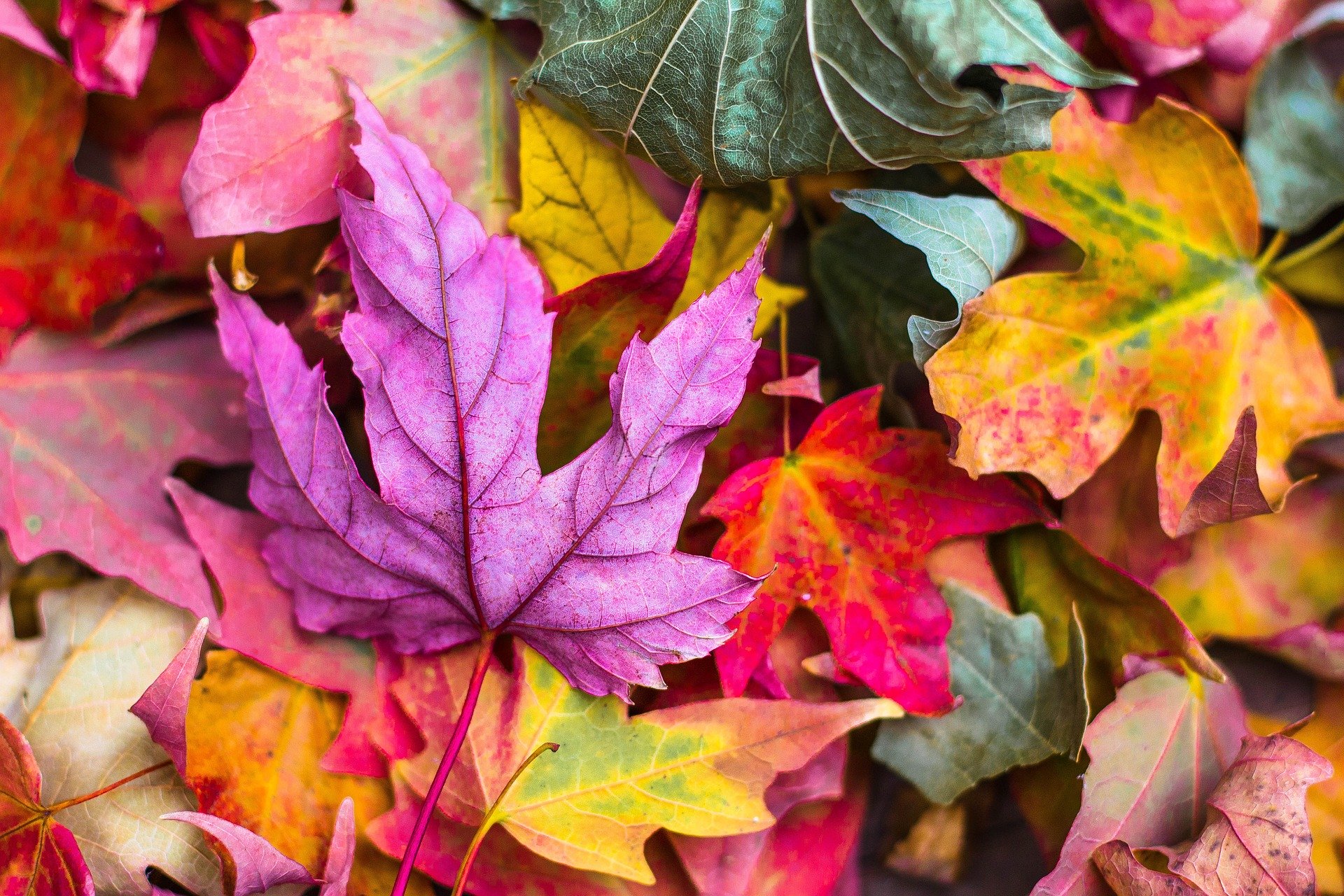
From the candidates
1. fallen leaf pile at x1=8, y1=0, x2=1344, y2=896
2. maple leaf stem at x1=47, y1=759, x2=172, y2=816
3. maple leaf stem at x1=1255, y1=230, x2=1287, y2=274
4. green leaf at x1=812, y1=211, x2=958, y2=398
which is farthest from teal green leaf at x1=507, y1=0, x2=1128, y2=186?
maple leaf stem at x1=47, y1=759, x2=172, y2=816

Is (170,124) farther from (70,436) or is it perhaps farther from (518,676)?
(518,676)

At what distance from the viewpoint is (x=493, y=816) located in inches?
19.5

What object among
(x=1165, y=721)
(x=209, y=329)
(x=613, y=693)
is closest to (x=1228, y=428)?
(x=1165, y=721)

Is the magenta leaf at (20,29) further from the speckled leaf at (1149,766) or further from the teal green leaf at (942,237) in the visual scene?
Answer: the speckled leaf at (1149,766)

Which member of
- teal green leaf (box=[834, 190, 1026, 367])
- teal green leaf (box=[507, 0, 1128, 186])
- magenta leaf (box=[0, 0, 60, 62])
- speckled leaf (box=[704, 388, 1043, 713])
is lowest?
speckled leaf (box=[704, 388, 1043, 713])

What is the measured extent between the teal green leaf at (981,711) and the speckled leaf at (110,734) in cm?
43

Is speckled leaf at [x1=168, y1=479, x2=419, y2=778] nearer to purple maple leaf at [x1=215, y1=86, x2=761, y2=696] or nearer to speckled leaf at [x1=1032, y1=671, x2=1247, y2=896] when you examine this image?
purple maple leaf at [x1=215, y1=86, x2=761, y2=696]

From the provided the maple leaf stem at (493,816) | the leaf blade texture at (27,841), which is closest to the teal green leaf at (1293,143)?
the maple leaf stem at (493,816)

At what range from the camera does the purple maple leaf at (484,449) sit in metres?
0.45

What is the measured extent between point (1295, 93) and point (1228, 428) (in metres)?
0.26

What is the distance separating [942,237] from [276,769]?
50 cm

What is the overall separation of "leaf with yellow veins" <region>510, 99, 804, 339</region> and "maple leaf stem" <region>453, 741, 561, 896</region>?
24cm

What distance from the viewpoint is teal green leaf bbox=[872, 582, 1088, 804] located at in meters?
0.56

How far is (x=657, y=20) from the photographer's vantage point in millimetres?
489
